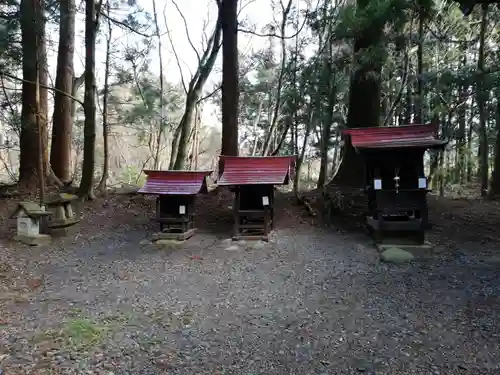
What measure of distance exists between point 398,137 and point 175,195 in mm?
3620

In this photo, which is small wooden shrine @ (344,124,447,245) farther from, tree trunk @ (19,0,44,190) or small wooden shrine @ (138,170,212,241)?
tree trunk @ (19,0,44,190)

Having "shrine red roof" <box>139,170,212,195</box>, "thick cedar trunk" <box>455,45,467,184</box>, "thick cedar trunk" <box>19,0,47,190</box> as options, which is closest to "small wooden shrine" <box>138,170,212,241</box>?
"shrine red roof" <box>139,170,212,195</box>

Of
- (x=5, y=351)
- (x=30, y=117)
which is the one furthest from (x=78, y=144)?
(x=5, y=351)

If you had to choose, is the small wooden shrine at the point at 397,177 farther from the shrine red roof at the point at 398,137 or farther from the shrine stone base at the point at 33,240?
the shrine stone base at the point at 33,240

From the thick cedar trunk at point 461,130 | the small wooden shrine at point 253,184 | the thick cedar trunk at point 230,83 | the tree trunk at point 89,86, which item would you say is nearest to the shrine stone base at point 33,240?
the tree trunk at point 89,86

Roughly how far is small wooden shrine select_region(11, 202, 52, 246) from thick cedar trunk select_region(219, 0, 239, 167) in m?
3.87

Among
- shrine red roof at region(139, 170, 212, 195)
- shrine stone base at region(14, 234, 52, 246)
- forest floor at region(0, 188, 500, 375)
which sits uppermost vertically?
shrine red roof at region(139, 170, 212, 195)

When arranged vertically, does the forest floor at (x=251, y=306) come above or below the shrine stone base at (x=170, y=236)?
below

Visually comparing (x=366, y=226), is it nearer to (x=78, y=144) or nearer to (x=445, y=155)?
(x=445, y=155)

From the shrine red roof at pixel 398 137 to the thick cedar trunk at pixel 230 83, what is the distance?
312cm

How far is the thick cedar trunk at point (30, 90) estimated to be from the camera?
22.7 ft

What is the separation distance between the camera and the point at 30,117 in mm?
8008

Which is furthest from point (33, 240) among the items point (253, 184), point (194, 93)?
point (194, 93)

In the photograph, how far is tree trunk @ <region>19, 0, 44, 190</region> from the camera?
6902 millimetres
